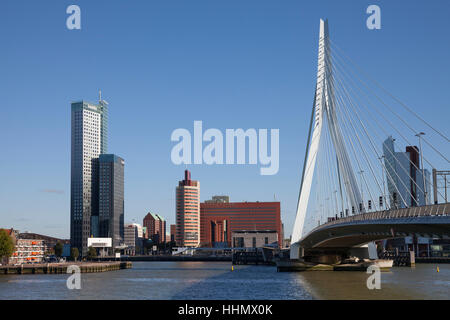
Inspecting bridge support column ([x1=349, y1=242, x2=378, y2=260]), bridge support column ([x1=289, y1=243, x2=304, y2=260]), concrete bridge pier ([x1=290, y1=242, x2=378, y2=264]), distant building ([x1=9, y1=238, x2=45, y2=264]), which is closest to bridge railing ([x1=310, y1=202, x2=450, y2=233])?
bridge support column ([x1=289, y1=243, x2=304, y2=260])

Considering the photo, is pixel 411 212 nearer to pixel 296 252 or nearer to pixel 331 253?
pixel 296 252

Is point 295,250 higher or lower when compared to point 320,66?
lower

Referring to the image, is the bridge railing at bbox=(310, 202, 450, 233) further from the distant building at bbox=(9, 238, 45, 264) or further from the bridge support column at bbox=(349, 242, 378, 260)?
the distant building at bbox=(9, 238, 45, 264)

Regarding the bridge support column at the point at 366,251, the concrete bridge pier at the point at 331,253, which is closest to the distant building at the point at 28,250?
the concrete bridge pier at the point at 331,253

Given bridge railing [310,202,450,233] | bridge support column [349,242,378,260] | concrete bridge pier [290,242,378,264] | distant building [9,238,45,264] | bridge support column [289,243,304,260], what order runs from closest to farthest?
1. bridge railing [310,202,450,233]
2. bridge support column [289,243,304,260]
3. concrete bridge pier [290,242,378,264]
4. bridge support column [349,242,378,260]
5. distant building [9,238,45,264]

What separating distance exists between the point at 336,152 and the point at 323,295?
51.1ft

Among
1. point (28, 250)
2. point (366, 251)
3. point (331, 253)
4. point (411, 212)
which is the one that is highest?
point (411, 212)

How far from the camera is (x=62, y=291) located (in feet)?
195

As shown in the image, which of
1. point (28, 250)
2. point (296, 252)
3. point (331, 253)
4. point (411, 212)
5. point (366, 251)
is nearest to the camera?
point (411, 212)

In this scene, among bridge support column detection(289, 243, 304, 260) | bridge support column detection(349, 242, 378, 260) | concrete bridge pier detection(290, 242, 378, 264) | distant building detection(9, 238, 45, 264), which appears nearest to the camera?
bridge support column detection(289, 243, 304, 260)

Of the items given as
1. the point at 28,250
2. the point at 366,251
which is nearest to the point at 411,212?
the point at 366,251

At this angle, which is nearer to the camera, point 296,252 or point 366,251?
point 296,252

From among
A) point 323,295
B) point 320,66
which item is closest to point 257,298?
point 323,295
